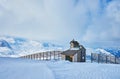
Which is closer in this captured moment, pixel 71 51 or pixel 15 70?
pixel 15 70

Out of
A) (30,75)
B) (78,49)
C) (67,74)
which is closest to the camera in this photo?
(30,75)

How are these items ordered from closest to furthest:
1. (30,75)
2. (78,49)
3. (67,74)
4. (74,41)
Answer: (30,75)
(67,74)
(78,49)
(74,41)

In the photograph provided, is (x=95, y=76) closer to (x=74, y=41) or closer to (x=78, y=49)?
(x=78, y=49)

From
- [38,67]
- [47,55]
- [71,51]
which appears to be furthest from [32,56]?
[38,67]

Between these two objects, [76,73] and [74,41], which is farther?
[74,41]

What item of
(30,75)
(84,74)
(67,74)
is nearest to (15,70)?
(30,75)

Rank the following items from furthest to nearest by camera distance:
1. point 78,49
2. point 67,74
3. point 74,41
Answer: point 74,41 < point 78,49 < point 67,74

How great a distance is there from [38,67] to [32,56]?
25.5m

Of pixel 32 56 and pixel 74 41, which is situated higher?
pixel 74 41

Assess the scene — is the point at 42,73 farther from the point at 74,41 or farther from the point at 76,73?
the point at 74,41

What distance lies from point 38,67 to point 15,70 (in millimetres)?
1472

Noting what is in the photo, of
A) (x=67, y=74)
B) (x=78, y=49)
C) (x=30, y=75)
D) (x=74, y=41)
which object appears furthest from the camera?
(x=74, y=41)

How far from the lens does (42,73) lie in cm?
1013

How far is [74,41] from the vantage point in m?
37.8
